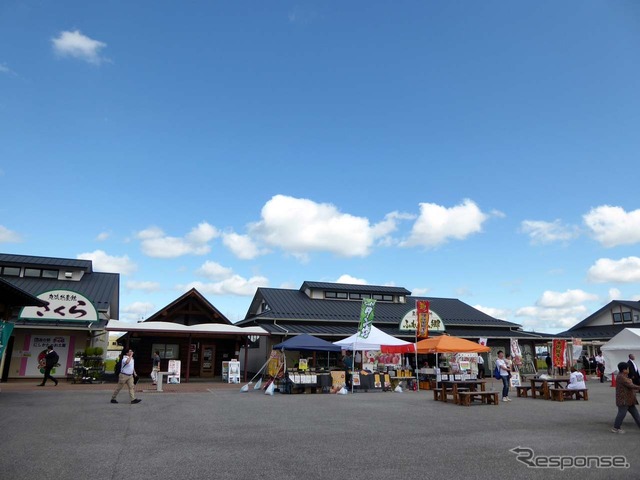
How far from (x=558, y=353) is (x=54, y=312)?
25.3 m

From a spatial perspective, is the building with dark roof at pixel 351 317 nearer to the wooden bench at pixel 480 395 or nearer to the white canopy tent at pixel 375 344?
the white canopy tent at pixel 375 344

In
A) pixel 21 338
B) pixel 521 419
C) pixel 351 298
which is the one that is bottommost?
pixel 521 419

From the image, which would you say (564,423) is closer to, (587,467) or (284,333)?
(587,467)

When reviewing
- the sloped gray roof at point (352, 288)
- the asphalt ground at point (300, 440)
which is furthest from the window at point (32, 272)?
the sloped gray roof at point (352, 288)

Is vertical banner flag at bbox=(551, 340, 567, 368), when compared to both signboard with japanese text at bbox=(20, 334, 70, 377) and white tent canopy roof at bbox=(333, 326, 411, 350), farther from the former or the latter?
signboard with japanese text at bbox=(20, 334, 70, 377)

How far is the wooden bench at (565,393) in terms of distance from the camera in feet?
48.7

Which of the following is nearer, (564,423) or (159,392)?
(564,423)

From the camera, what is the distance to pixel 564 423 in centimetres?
1015

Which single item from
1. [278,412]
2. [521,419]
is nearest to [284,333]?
[278,412]

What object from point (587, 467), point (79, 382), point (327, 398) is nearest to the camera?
point (587, 467)

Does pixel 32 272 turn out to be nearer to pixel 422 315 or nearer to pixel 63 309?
pixel 63 309

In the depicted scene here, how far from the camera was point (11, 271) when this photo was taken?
2514cm

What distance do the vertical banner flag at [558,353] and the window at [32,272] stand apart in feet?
93.5

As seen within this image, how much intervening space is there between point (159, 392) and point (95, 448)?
10091mm
